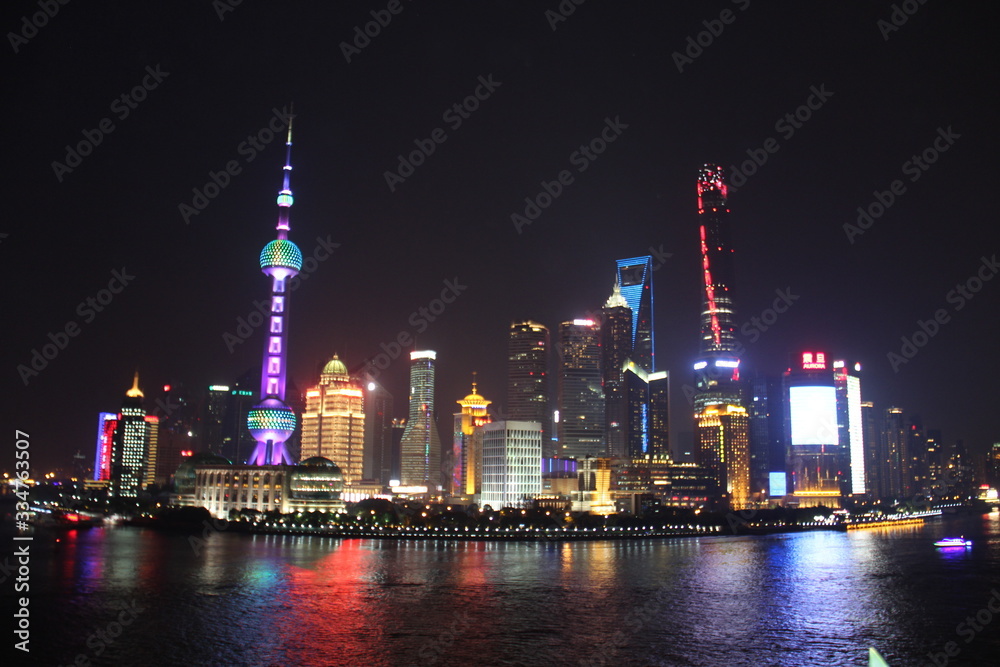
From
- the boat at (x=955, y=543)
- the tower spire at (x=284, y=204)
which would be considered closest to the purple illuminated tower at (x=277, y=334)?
the tower spire at (x=284, y=204)

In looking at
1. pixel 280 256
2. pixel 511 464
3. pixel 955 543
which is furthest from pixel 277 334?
pixel 955 543

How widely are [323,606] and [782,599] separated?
33995mm

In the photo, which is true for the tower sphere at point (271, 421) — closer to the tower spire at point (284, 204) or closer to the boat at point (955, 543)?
the tower spire at point (284, 204)

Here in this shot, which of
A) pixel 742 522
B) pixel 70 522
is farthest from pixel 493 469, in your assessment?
pixel 70 522

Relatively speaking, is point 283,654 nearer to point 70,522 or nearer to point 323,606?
point 323,606

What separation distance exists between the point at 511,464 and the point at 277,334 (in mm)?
53638

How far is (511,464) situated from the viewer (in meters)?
167

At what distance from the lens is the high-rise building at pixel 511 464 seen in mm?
165750

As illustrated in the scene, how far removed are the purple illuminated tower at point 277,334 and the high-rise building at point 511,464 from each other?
4286 centimetres

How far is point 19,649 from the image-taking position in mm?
42844

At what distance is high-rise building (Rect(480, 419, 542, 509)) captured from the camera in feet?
544

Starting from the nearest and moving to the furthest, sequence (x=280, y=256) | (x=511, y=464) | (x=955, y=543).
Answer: (x=955, y=543)
(x=280, y=256)
(x=511, y=464)

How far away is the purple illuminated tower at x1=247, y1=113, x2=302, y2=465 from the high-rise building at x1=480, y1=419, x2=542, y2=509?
42.9m

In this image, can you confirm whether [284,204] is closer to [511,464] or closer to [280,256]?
[280,256]
